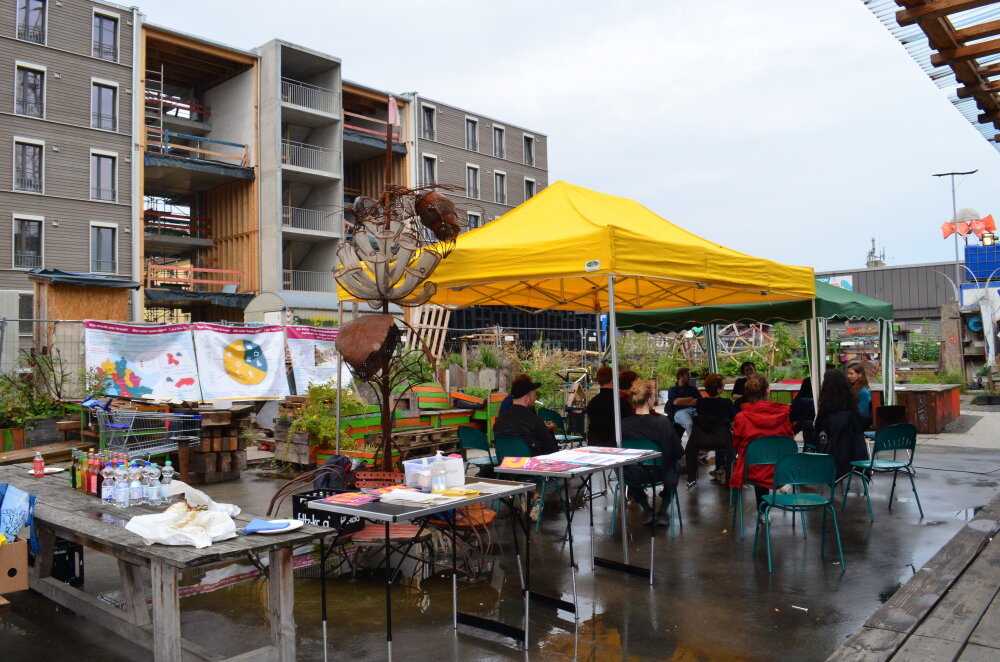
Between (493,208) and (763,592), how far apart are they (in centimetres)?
3412

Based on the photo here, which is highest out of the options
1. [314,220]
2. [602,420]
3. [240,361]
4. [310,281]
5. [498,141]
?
[498,141]

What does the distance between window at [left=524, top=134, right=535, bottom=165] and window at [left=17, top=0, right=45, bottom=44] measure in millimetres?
23035

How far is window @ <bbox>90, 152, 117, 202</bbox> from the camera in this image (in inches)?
1001

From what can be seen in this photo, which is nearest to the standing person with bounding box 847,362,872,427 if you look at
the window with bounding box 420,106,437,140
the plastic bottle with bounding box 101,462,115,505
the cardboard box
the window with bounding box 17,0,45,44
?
the plastic bottle with bounding box 101,462,115,505

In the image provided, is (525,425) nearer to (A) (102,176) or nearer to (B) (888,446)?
(B) (888,446)

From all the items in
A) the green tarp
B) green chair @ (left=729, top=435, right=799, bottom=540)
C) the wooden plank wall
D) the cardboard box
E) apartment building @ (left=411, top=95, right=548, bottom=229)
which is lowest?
the cardboard box

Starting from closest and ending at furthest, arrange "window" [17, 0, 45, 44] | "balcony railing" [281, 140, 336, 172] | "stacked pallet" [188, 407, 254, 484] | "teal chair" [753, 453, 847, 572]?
"teal chair" [753, 453, 847, 572]
"stacked pallet" [188, 407, 254, 484]
"window" [17, 0, 45, 44]
"balcony railing" [281, 140, 336, 172]

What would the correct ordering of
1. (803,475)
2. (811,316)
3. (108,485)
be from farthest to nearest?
(811,316), (803,475), (108,485)

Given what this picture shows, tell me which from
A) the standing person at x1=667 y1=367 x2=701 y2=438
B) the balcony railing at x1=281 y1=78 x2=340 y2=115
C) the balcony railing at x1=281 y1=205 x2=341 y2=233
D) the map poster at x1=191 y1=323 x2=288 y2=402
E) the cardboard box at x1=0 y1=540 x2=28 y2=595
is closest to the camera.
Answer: the cardboard box at x1=0 y1=540 x2=28 y2=595

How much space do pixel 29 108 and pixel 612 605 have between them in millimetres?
26904

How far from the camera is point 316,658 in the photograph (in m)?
4.04

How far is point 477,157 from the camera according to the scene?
37438mm

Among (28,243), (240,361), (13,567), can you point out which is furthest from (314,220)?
(13,567)

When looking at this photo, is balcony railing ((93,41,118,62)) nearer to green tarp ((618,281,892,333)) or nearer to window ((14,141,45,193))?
window ((14,141,45,193))
